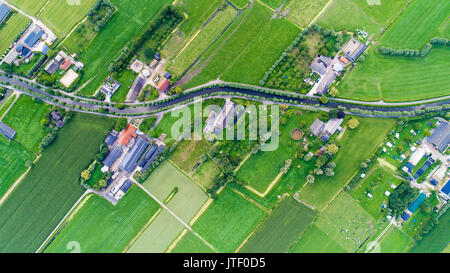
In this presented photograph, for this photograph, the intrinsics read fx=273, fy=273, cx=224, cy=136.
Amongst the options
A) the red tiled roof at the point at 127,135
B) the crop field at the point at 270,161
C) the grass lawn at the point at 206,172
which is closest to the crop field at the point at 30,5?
the red tiled roof at the point at 127,135

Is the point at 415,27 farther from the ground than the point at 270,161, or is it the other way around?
the point at 415,27

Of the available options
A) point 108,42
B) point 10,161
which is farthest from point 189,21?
point 10,161

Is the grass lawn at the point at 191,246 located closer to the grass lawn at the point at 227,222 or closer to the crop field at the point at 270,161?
the grass lawn at the point at 227,222

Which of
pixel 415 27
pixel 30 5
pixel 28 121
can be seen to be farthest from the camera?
pixel 30 5

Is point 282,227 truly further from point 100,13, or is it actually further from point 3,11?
point 3,11

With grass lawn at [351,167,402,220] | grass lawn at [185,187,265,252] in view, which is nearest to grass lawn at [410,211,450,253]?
grass lawn at [351,167,402,220]

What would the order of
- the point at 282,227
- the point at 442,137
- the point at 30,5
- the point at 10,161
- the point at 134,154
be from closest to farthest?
Answer: the point at 442,137
the point at 134,154
the point at 282,227
the point at 10,161
the point at 30,5

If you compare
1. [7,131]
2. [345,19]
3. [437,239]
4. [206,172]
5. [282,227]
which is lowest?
[7,131]
